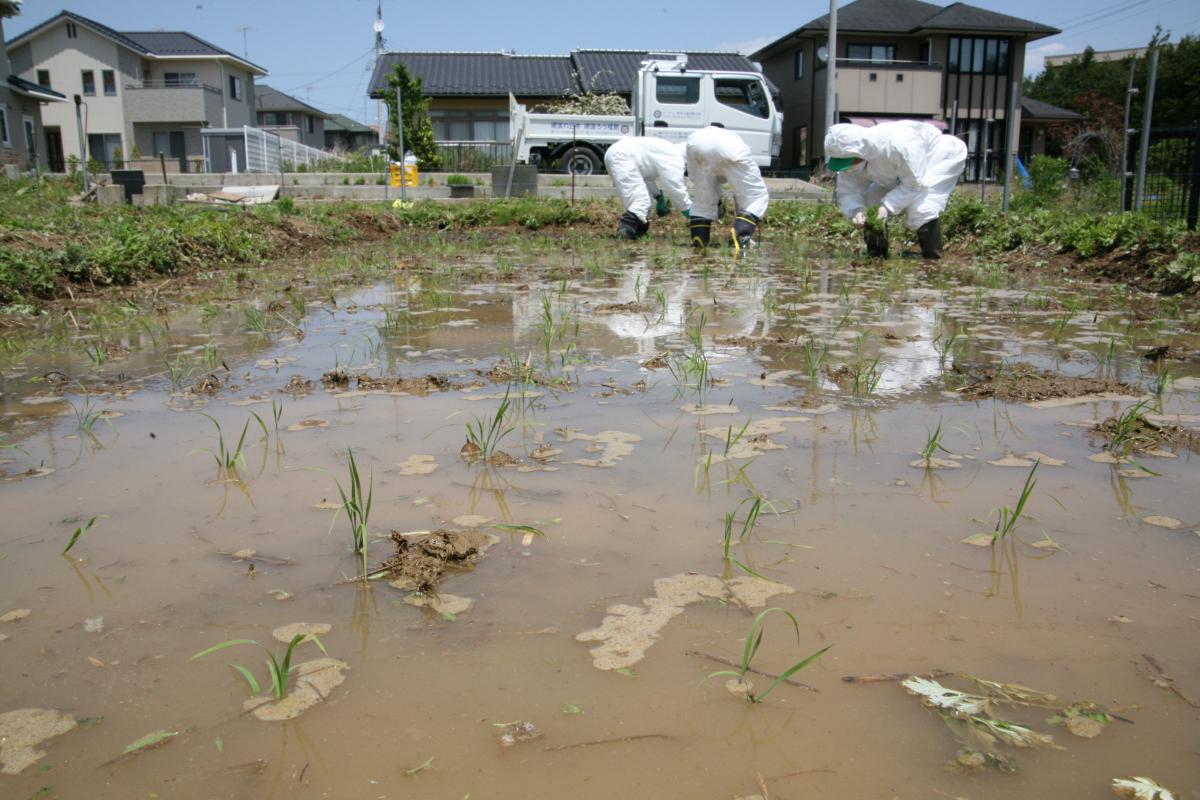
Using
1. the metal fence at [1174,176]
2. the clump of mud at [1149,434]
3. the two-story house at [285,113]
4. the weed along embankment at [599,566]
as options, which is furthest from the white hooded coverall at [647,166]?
the two-story house at [285,113]

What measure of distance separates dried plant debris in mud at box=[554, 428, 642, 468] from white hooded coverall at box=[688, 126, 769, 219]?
22.2 feet

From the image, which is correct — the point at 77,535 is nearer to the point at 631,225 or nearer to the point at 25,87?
the point at 631,225

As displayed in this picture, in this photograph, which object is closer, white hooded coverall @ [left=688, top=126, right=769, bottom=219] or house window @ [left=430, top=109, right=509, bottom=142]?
white hooded coverall @ [left=688, top=126, right=769, bottom=219]

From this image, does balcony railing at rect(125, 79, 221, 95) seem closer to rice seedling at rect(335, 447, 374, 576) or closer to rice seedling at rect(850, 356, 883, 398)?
rice seedling at rect(850, 356, 883, 398)

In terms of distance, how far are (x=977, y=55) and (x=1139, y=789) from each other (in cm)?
2898

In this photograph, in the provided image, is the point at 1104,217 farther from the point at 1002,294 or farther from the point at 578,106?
the point at 578,106

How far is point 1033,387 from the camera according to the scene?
347 cm

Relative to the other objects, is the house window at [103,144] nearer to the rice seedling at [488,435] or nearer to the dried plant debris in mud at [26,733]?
the rice seedling at [488,435]

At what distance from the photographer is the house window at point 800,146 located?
2720 cm

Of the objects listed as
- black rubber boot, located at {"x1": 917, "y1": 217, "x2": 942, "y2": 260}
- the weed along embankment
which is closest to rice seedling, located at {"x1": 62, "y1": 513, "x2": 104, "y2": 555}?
the weed along embankment

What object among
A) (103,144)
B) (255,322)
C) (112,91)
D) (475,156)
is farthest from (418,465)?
(103,144)

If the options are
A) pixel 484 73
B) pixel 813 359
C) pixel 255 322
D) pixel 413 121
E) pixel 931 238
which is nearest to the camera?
pixel 813 359

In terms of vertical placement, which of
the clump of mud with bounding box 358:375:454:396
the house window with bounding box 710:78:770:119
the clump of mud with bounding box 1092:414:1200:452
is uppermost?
the house window with bounding box 710:78:770:119

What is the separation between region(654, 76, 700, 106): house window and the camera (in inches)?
704
